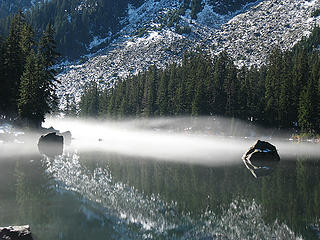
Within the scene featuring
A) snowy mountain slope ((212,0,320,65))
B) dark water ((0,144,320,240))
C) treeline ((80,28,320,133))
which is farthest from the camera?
snowy mountain slope ((212,0,320,65))

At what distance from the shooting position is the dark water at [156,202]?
1392 centimetres

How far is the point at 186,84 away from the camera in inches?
3824

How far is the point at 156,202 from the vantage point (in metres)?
18.4

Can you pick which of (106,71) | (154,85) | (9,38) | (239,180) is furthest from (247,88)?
(106,71)

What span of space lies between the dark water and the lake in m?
0.04

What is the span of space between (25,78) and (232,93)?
180ft

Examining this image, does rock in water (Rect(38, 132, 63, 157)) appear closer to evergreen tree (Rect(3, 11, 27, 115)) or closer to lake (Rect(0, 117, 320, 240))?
lake (Rect(0, 117, 320, 240))

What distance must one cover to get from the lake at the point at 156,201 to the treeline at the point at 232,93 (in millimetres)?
50682

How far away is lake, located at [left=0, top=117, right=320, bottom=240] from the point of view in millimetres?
13930

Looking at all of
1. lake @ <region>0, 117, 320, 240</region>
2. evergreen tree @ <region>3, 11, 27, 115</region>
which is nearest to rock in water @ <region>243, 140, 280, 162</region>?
lake @ <region>0, 117, 320, 240</region>

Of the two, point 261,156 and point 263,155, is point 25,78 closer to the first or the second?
point 261,156

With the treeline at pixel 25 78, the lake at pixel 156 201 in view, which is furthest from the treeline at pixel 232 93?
the lake at pixel 156 201

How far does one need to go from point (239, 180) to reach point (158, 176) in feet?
21.6

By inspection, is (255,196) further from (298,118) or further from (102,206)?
(298,118)
